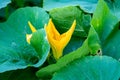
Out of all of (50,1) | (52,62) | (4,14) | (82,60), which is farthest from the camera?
(4,14)

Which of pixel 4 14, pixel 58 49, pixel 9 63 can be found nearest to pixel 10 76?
pixel 9 63

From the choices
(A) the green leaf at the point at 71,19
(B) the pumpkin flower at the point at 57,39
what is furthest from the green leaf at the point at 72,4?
(B) the pumpkin flower at the point at 57,39

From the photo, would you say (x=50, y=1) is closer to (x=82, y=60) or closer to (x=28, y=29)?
(x=28, y=29)

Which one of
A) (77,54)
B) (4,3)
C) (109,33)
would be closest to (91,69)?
(77,54)

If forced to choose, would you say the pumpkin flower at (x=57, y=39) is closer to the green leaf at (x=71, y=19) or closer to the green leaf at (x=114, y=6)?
the green leaf at (x=71, y=19)

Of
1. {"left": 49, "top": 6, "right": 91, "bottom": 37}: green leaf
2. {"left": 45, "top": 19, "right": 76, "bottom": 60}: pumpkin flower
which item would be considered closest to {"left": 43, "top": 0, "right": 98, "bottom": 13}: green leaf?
{"left": 49, "top": 6, "right": 91, "bottom": 37}: green leaf

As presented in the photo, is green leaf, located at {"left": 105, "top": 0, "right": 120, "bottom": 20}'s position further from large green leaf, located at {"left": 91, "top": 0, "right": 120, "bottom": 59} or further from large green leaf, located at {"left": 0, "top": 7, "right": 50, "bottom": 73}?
large green leaf, located at {"left": 0, "top": 7, "right": 50, "bottom": 73}
